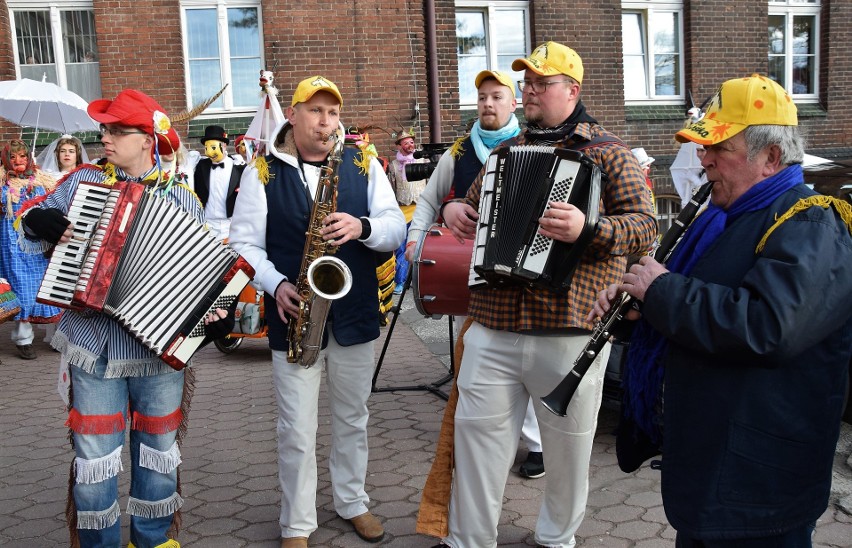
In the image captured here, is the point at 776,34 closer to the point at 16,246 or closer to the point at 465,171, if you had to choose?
the point at 465,171

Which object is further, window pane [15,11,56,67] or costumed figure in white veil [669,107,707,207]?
window pane [15,11,56,67]

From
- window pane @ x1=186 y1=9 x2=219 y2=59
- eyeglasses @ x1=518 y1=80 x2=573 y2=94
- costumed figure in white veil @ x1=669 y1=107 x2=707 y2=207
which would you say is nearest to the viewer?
eyeglasses @ x1=518 y1=80 x2=573 y2=94

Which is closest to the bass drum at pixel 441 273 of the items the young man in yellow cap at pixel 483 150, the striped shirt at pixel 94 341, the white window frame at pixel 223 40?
the young man in yellow cap at pixel 483 150

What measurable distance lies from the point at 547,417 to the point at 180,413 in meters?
1.64

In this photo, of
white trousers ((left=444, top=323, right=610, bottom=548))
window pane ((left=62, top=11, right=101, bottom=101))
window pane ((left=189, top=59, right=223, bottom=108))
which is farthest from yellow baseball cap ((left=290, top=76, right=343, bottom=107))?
window pane ((left=62, top=11, right=101, bottom=101))

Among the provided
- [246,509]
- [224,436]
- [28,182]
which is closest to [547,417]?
[246,509]

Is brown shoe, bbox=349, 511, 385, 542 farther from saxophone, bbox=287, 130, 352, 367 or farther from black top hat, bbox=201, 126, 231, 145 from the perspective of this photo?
black top hat, bbox=201, 126, 231, 145

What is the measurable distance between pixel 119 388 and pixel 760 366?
2556 mm

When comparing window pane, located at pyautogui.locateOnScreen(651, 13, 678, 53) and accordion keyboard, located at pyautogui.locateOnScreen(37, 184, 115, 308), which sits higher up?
window pane, located at pyautogui.locateOnScreen(651, 13, 678, 53)

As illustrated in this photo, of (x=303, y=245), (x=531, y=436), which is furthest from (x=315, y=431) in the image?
(x=531, y=436)

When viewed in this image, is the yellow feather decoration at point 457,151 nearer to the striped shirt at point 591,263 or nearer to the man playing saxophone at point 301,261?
the man playing saxophone at point 301,261

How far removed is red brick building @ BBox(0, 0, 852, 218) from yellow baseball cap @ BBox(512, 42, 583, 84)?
8.40 m

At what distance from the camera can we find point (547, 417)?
3451mm

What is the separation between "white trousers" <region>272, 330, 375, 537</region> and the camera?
379cm
